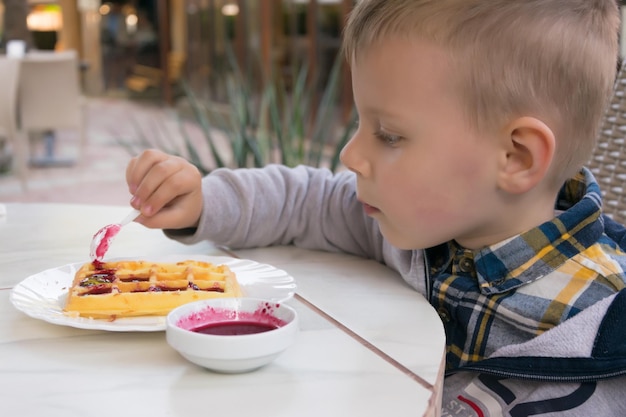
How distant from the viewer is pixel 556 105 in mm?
918

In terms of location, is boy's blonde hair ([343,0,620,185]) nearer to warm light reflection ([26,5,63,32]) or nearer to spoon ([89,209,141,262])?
spoon ([89,209,141,262])

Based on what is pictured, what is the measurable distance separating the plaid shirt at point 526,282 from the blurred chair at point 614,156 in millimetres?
466

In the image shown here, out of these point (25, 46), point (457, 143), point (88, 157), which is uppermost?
point (457, 143)

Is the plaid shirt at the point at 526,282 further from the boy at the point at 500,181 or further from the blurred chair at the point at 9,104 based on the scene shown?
the blurred chair at the point at 9,104

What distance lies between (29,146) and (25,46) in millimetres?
987

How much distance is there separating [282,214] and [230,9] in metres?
9.47

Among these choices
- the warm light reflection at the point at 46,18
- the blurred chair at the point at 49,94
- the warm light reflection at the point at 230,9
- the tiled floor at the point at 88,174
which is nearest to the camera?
the tiled floor at the point at 88,174

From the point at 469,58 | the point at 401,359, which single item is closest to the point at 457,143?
the point at 469,58

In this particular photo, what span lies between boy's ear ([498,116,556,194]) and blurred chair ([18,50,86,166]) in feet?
20.0

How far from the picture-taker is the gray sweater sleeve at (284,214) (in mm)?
Result: 1138

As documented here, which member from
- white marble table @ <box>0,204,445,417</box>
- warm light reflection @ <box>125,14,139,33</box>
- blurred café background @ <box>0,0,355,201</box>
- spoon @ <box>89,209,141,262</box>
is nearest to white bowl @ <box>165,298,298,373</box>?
white marble table @ <box>0,204,445,417</box>

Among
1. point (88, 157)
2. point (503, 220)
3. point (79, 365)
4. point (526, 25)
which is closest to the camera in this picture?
point (79, 365)

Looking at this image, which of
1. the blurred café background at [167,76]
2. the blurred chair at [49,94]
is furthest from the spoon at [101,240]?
the blurred chair at [49,94]

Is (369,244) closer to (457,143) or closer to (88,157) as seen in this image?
(457,143)
